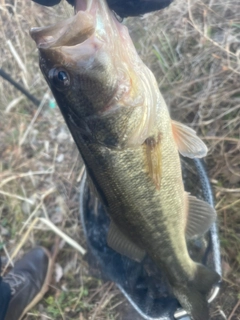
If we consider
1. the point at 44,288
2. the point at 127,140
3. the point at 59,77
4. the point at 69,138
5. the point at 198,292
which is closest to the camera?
the point at 59,77

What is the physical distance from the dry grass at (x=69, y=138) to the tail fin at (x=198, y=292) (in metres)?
0.38

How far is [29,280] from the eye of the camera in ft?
9.09

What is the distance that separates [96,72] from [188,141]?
1.93 ft

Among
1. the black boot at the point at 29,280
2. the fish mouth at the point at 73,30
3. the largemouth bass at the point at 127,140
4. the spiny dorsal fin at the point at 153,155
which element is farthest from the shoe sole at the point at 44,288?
the fish mouth at the point at 73,30

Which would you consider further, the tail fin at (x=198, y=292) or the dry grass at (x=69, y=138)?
the dry grass at (x=69, y=138)

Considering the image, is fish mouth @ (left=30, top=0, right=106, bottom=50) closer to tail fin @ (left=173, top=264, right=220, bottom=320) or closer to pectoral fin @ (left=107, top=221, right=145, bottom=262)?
pectoral fin @ (left=107, top=221, right=145, bottom=262)

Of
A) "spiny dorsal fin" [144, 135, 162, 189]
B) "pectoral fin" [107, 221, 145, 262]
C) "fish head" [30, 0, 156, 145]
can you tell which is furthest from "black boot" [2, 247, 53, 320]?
"fish head" [30, 0, 156, 145]

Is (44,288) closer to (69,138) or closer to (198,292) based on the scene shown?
(69,138)

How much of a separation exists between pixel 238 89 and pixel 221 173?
57 centimetres

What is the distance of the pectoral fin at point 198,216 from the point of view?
69.0 inches

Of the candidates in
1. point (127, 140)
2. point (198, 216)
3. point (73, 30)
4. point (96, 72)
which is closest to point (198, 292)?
point (198, 216)

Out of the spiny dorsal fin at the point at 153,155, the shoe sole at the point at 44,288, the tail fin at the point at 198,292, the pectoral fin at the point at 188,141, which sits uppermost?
the spiny dorsal fin at the point at 153,155

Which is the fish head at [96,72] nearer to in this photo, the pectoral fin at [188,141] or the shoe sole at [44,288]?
the pectoral fin at [188,141]

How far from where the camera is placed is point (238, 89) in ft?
7.34
